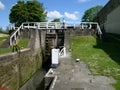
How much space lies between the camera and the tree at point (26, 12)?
160ft

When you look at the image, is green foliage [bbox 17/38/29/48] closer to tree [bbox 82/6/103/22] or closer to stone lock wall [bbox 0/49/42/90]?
stone lock wall [bbox 0/49/42/90]

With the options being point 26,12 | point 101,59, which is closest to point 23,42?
point 101,59

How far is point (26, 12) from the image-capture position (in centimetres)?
4891

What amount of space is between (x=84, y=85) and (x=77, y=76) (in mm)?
1629

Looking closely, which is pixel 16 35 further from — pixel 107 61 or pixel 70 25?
pixel 107 61

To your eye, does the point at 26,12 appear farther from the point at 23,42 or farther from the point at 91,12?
the point at 91,12

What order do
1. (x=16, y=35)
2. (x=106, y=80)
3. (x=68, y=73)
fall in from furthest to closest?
1. (x=16, y=35)
2. (x=68, y=73)
3. (x=106, y=80)

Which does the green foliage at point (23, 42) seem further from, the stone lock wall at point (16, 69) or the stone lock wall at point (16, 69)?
the stone lock wall at point (16, 69)

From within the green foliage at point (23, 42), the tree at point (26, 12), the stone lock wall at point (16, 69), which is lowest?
the stone lock wall at point (16, 69)

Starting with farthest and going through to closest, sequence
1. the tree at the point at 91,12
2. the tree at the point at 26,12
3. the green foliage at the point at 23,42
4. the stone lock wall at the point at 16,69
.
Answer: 1. the tree at the point at 91,12
2. the tree at the point at 26,12
3. the green foliage at the point at 23,42
4. the stone lock wall at the point at 16,69

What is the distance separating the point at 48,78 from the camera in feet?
35.3

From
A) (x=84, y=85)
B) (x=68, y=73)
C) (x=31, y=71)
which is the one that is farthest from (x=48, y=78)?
(x=31, y=71)

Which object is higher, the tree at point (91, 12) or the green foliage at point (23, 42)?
the tree at point (91, 12)

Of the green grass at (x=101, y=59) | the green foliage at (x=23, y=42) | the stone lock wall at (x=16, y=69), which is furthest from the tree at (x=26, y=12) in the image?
the stone lock wall at (x=16, y=69)
